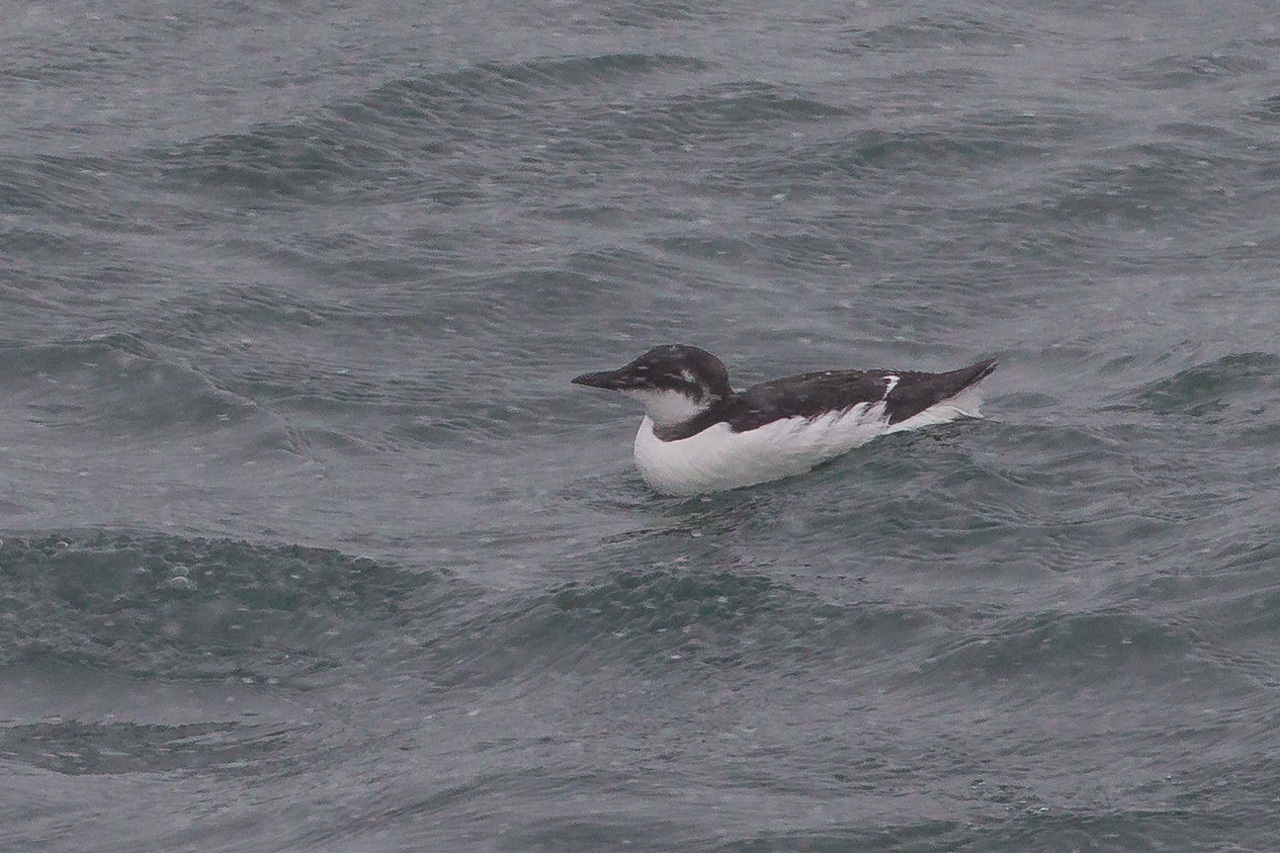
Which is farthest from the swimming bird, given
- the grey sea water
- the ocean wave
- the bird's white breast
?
the ocean wave

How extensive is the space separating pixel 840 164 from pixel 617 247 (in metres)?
2.86

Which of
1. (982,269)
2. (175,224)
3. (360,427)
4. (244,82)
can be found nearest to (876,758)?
(360,427)

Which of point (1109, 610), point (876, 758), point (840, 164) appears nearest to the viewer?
point (876, 758)

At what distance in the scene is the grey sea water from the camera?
33.6ft

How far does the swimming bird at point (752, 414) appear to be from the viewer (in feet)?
44.4

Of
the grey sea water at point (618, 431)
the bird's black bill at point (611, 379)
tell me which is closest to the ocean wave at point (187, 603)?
the grey sea water at point (618, 431)

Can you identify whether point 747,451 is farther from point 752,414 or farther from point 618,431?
point 618,431

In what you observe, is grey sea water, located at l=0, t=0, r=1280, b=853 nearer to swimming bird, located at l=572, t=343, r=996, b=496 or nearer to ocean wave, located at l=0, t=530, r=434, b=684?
ocean wave, located at l=0, t=530, r=434, b=684

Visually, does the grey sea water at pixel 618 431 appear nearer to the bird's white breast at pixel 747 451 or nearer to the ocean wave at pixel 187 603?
the ocean wave at pixel 187 603

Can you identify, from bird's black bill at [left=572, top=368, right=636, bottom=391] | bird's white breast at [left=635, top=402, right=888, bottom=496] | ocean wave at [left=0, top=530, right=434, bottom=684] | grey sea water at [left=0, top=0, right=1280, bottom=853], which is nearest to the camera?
grey sea water at [left=0, top=0, right=1280, bottom=853]

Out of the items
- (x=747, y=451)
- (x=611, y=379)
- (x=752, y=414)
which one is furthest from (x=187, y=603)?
(x=752, y=414)

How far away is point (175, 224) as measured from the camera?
18547 mm

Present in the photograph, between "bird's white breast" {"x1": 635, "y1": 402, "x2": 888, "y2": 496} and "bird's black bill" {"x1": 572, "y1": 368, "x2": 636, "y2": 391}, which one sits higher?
"bird's black bill" {"x1": 572, "y1": 368, "x2": 636, "y2": 391}

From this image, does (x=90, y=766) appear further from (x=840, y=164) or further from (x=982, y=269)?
(x=840, y=164)
